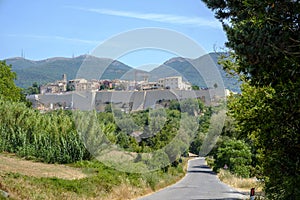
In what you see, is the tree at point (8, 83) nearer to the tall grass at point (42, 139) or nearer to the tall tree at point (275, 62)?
the tall grass at point (42, 139)

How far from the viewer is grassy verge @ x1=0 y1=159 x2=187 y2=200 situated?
14.2 meters

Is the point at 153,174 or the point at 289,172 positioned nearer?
the point at 289,172

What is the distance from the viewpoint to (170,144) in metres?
36.0

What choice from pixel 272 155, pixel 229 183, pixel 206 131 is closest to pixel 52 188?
pixel 272 155

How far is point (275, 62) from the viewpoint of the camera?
8.34 m

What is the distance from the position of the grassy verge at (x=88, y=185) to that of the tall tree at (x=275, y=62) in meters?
7.32

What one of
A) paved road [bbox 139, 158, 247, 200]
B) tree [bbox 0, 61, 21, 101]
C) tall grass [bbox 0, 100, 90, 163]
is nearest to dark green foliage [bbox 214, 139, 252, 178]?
paved road [bbox 139, 158, 247, 200]

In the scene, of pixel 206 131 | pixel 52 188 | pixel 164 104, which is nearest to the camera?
pixel 52 188

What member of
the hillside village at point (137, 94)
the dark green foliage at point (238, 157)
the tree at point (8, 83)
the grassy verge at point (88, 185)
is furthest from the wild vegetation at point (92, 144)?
the tree at point (8, 83)

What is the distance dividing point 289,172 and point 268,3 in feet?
13.3

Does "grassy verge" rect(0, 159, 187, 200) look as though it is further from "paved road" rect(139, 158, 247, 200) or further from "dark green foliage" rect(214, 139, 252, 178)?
"dark green foliage" rect(214, 139, 252, 178)

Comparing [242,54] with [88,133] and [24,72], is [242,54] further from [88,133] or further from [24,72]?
[24,72]

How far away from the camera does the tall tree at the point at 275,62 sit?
792 centimetres

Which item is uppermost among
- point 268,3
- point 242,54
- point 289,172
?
point 268,3
